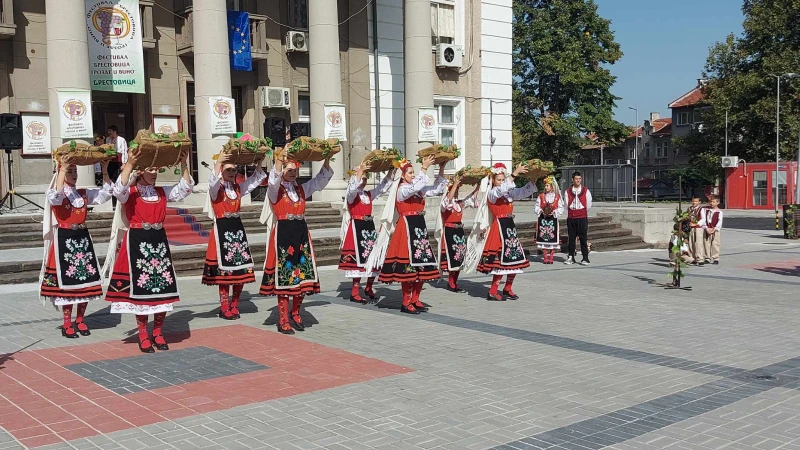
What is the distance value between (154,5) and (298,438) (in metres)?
18.5

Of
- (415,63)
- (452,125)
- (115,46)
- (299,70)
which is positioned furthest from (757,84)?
(115,46)

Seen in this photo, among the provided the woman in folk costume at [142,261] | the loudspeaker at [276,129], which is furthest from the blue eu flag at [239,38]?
the woman in folk costume at [142,261]

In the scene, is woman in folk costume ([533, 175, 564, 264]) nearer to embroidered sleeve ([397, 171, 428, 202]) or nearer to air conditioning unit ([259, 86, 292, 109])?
embroidered sleeve ([397, 171, 428, 202])

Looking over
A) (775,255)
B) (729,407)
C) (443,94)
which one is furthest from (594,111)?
(729,407)

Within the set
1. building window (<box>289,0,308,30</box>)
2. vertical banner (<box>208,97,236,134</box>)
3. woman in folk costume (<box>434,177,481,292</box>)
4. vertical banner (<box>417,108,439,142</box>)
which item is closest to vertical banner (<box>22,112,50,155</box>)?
vertical banner (<box>208,97,236,134</box>)

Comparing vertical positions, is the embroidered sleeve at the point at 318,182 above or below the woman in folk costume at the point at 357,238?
above

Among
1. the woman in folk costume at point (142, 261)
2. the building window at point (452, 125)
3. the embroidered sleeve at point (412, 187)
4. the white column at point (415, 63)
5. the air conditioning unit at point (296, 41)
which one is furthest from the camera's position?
the building window at point (452, 125)

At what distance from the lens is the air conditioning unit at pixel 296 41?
23.2 meters

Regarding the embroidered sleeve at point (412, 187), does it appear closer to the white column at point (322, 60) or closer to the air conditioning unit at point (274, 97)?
the white column at point (322, 60)

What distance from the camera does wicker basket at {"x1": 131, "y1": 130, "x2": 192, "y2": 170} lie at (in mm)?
7574

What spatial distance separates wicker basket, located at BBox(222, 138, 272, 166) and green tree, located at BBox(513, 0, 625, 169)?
40017mm

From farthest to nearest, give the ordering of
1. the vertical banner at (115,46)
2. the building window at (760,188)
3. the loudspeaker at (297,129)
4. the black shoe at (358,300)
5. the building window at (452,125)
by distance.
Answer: the building window at (760,188), the building window at (452,125), the loudspeaker at (297,129), the vertical banner at (115,46), the black shoe at (358,300)

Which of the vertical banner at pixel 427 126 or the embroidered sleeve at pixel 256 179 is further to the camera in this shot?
the vertical banner at pixel 427 126

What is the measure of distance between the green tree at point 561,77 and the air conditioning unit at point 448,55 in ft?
72.0
